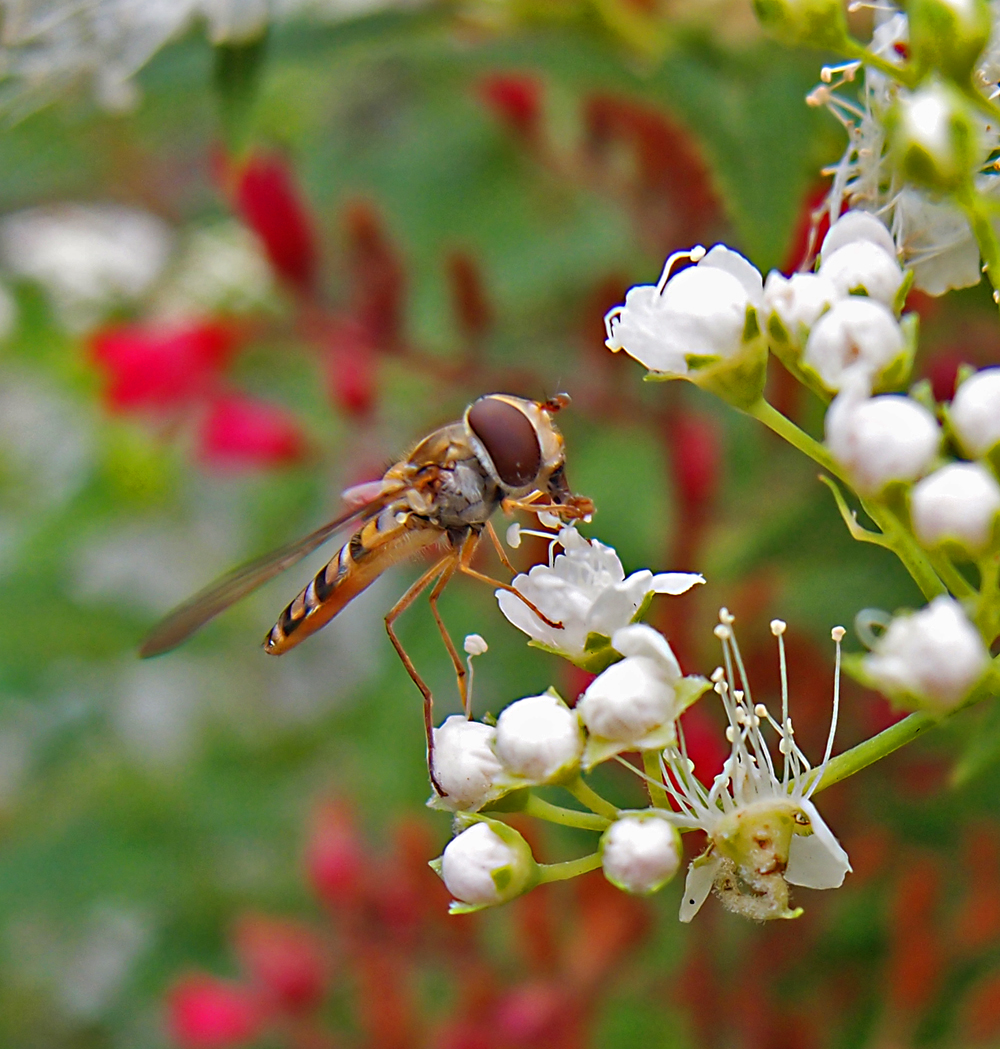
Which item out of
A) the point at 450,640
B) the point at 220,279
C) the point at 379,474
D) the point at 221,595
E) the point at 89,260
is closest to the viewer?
the point at 221,595

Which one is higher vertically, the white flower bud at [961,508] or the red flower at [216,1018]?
the white flower bud at [961,508]

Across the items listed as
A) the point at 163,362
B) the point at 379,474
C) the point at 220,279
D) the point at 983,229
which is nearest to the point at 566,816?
the point at 983,229

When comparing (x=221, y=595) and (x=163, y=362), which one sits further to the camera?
(x=163, y=362)

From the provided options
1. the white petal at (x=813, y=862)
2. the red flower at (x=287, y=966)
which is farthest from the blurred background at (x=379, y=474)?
the white petal at (x=813, y=862)

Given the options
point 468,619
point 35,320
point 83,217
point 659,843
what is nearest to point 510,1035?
point 468,619

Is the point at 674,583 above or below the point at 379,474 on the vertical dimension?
above

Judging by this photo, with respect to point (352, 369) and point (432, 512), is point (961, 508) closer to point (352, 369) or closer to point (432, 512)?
point (432, 512)

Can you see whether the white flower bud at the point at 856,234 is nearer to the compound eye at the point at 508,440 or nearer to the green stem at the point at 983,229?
the green stem at the point at 983,229
